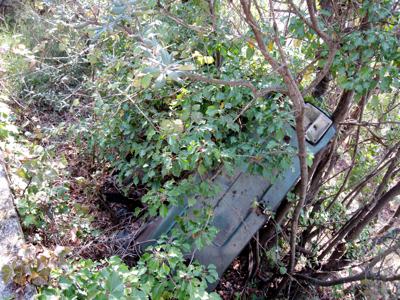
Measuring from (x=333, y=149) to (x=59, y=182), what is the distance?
9.82 feet

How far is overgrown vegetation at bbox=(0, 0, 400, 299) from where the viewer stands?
1831 mm

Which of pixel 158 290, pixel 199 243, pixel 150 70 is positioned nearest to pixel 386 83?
pixel 150 70

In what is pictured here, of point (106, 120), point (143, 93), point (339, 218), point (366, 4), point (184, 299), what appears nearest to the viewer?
point (184, 299)

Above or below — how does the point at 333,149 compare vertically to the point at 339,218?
above

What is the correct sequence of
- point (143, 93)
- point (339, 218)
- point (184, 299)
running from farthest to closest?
point (339, 218), point (143, 93), point (184, 299)

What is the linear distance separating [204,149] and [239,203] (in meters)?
0.82

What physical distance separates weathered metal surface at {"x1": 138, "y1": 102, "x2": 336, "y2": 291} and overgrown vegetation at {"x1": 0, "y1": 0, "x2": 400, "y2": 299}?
153 mm

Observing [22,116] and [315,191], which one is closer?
[315,191]

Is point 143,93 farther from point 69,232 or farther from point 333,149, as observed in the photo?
point 333,149

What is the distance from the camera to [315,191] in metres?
3.31

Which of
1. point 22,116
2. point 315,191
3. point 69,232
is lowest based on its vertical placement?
point 22,116

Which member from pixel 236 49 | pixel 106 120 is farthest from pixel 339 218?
pixel 106 120

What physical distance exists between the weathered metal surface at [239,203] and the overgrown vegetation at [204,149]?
153 millimetres

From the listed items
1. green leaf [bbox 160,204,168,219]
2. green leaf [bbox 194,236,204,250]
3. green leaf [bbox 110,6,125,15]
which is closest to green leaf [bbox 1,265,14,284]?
green leaf [bbox 160,204,168,219]
